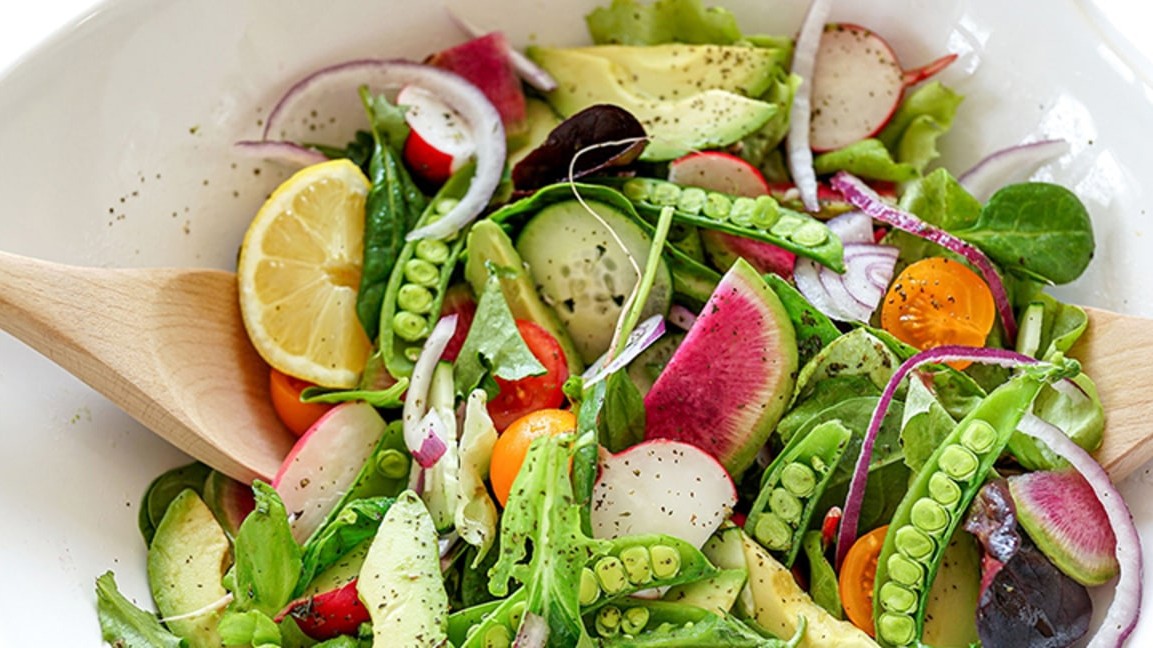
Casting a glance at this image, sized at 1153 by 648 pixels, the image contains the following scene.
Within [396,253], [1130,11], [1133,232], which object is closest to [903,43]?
[1130,11]

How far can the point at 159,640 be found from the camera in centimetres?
158

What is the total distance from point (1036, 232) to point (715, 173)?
521 mm

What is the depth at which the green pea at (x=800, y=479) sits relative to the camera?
1.63 metres

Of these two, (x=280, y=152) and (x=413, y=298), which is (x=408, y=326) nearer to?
(x=413, y=298)

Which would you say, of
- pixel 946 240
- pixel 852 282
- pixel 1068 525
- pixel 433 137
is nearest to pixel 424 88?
pixel 433 137

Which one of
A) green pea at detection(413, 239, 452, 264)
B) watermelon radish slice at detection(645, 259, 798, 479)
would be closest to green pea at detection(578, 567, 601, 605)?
watermelon radish slice at detection(645, 259, 798, 479)

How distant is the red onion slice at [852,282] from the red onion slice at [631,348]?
249 millimetres

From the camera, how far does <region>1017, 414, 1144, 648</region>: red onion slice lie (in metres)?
1.54

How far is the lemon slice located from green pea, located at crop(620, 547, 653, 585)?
614 mm

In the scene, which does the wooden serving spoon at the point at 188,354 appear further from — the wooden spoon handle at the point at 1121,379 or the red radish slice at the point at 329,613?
the red radish slice at the point at 329,613

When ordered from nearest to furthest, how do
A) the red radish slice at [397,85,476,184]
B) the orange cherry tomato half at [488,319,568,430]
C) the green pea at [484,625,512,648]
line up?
the green pea at [484,625,512,648], the orange cherry tomato half at [488,319,568,430], the red radish slice at [397,85,476,184]

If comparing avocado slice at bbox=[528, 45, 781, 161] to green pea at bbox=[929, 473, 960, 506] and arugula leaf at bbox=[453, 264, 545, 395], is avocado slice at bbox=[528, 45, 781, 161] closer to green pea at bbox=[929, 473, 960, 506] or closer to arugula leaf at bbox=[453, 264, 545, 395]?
arugula leaf at bbox=[453, 264, 545, 395]

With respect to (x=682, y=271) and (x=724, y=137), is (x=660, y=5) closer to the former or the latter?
(x=724, y=137)

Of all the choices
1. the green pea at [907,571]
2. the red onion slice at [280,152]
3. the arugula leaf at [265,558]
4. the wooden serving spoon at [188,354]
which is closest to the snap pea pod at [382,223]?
the red onion slice at [280,152]
